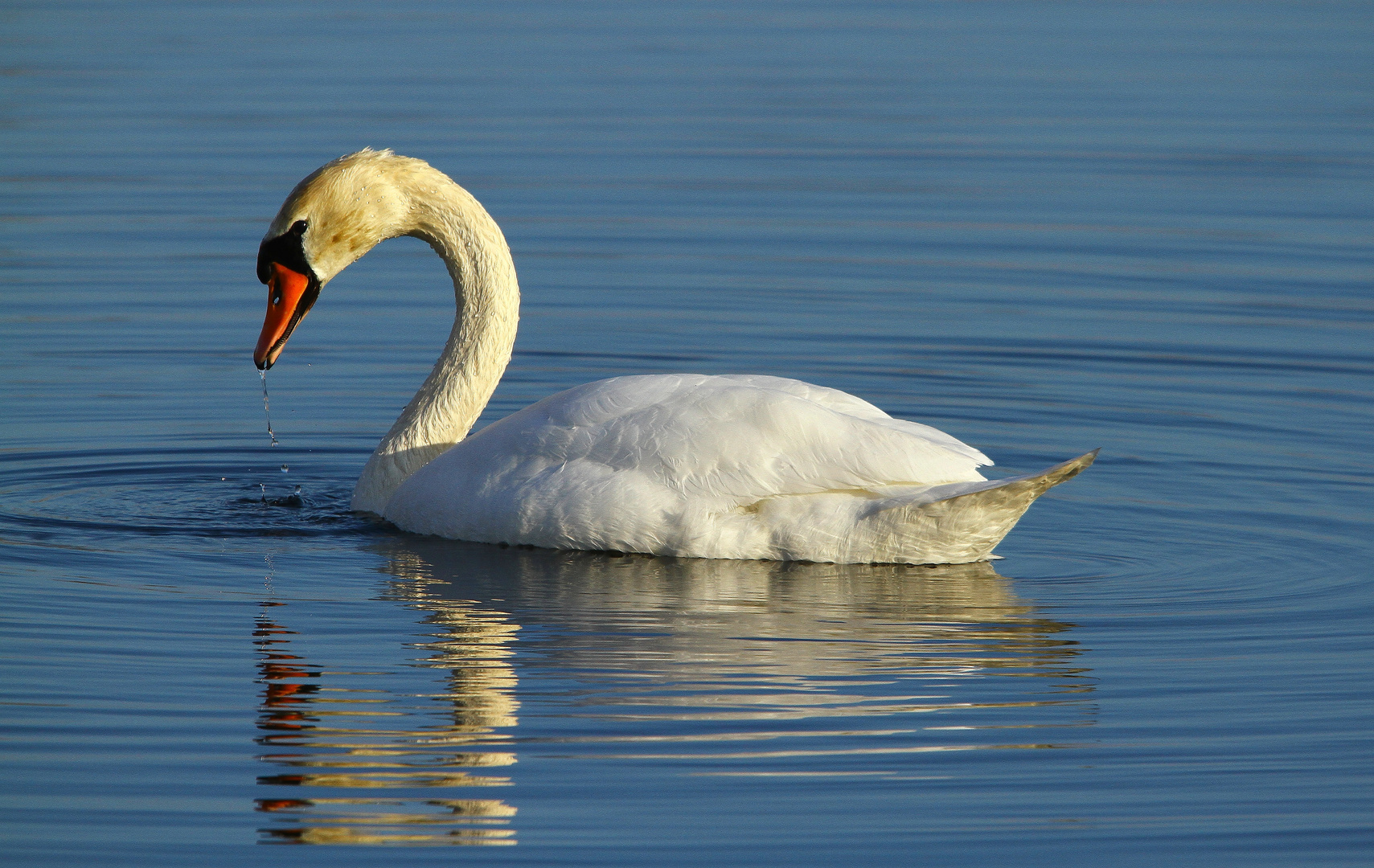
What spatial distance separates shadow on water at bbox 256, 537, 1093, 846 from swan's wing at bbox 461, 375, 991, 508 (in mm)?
379

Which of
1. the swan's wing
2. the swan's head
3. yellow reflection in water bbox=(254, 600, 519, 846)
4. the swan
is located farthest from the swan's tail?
the swan's head

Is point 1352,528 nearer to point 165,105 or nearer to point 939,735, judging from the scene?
point 939,735

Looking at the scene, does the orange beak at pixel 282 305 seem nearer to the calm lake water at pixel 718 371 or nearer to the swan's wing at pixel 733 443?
the calm lake water at pixel 718 371

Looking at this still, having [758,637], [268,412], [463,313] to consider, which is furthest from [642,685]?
[268,412]

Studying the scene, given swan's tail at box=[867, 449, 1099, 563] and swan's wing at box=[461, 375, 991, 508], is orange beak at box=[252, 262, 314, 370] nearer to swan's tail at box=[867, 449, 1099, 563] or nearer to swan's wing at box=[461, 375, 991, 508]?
swan's wing at box=[461, 375, 991, 508]

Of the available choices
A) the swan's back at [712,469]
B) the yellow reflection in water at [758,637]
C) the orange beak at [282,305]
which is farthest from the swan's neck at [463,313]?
the swan's back at [712,469]

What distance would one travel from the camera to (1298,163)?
1678cm

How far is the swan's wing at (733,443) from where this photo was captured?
780 centimetres

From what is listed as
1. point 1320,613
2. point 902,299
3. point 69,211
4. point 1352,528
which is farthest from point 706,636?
point 69,211

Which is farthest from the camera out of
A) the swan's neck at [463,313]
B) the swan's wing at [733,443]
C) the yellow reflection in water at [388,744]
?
the swan's neck at [463,313]

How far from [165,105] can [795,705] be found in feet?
49.9

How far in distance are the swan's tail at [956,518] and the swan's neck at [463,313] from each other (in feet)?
7.64

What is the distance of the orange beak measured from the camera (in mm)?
9047

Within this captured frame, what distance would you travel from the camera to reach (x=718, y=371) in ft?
38.1
